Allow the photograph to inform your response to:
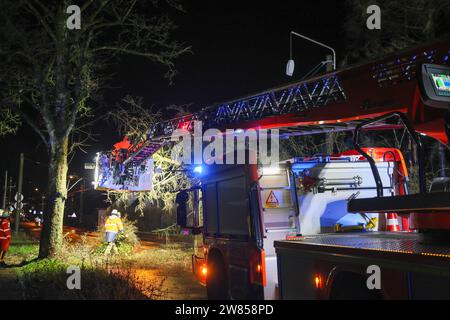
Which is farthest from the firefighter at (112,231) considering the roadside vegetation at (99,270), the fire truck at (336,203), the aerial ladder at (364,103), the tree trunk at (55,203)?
the fire truck at (336,203)

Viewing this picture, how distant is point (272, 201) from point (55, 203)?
9662 mm

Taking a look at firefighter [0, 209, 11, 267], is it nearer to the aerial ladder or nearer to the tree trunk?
the tree trunk

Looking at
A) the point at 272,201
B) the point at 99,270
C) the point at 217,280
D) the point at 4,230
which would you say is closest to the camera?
the point at 272,201

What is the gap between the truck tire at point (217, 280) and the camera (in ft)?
22.7

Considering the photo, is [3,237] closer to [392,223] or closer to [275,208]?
[275,208]

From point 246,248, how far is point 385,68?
278 cm

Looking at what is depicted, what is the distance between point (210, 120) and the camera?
9.20 metres

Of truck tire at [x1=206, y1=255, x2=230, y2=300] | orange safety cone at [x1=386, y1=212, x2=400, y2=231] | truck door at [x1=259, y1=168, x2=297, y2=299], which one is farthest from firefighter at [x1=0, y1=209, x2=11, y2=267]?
orange safety cone at [x1=386, y1=212, x2=400, y2=231]

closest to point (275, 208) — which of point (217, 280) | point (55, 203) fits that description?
point (217, 280)

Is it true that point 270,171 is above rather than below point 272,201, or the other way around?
above

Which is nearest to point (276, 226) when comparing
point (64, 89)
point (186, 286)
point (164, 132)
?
point (186, 286)

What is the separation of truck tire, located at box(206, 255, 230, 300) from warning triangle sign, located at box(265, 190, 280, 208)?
1.52 metres

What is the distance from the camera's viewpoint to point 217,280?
280 inches
